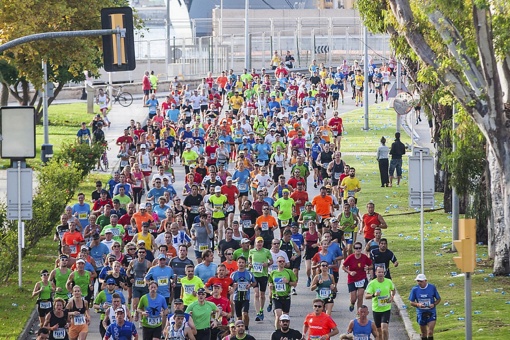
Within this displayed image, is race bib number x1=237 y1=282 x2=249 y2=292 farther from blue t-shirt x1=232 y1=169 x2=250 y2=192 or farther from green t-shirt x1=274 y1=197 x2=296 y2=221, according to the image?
blue t-shirt x1=232 y1=169 x2=250 y2=192

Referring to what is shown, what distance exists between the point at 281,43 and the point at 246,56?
931cm

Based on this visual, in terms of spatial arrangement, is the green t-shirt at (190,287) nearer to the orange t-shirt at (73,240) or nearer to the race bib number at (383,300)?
the race bib number at (383,300)

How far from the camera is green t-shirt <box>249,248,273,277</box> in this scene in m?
21.4

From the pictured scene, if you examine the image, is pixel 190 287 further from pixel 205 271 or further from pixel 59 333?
pixel 59 333

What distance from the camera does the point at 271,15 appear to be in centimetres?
9269

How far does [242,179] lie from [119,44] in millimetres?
11676

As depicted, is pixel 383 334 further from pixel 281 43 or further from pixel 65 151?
pixel 281 43

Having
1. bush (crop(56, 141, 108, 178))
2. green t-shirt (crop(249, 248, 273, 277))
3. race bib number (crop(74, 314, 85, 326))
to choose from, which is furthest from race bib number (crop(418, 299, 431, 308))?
bush (crop(56, 141, 108, 178))

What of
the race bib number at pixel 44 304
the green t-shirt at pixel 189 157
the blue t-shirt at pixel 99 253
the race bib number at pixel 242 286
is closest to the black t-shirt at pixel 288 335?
the race bib number at pixel 242 286

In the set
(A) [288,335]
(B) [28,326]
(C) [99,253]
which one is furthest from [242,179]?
(A) [288,335]

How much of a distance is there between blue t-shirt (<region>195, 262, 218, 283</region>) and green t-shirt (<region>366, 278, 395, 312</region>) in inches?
102

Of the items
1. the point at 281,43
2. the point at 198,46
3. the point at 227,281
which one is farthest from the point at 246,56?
the point at 227,281

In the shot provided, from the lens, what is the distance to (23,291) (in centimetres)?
2427

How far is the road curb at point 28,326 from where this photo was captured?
68.0 feet
